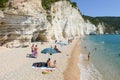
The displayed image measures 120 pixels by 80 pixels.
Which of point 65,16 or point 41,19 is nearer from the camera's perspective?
point 41,19

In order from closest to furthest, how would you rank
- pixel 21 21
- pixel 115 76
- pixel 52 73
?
pixel 52 73
pixel 115 76
pixel 21 21

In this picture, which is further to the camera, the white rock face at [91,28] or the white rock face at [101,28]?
the white rock face at [101,28]

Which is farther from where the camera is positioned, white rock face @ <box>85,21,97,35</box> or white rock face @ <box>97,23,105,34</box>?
white rock face @ <box>97,23,105,34</box>

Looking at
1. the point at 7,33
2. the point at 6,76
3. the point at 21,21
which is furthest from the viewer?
the point at 21,21

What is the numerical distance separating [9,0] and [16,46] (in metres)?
6.91

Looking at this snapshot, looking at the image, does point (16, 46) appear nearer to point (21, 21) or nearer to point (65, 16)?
point (21, 21)

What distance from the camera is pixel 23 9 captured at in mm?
33375

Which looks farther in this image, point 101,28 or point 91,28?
point 101,28

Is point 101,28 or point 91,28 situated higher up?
point 91,28

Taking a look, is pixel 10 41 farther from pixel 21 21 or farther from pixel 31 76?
pixel 31 76

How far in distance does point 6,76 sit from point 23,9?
19284mm

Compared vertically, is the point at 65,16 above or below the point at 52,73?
A: above

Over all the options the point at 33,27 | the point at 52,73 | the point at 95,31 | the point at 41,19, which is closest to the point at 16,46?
the point at 33,27

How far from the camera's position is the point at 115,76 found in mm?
19875
